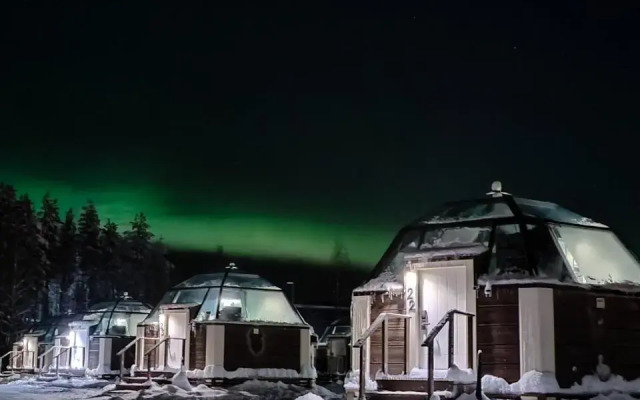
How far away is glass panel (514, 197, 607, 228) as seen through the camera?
1731 cm

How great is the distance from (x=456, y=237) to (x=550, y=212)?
215 centimetres

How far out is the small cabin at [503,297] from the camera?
50.9ft

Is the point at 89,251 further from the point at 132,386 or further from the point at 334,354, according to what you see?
the point at 132,386

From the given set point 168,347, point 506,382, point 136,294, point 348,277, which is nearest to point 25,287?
point 136,294

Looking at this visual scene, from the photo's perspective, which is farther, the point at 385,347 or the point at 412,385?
the point at 385,347

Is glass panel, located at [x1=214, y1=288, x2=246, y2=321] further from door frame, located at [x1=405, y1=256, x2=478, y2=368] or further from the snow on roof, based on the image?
door frame, located at [x1=405, y1=256, x2=478, y2=368]

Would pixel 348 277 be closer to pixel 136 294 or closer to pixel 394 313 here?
A: pixel 136 294

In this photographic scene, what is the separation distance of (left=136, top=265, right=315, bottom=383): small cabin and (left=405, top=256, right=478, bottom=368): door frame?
13.5m

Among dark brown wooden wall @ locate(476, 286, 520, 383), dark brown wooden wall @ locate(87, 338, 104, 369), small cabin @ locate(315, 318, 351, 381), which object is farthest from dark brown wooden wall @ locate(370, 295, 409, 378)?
small cabin @ locate(315, 318, 351, 381)

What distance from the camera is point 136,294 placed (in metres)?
64.7

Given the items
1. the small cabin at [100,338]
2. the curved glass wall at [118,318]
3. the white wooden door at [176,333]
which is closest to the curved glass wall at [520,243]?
the white wooden door at [176,333]

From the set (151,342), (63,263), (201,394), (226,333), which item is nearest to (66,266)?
(63,263)

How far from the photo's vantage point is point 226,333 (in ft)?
96.3

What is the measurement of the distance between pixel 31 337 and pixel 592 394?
130 feet
